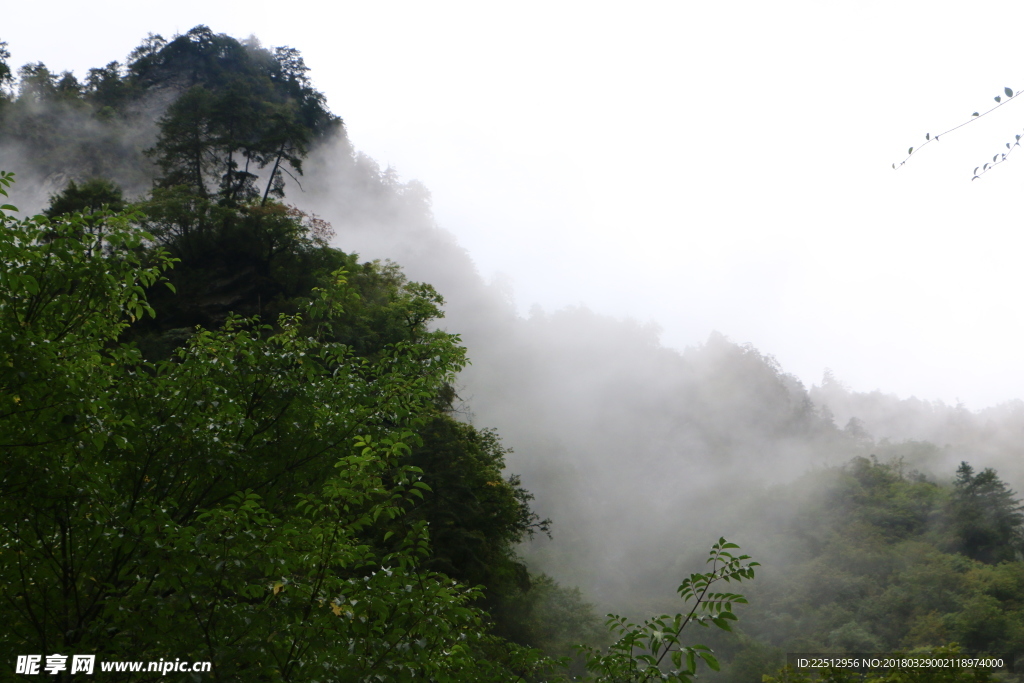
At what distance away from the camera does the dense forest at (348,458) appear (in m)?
3.24

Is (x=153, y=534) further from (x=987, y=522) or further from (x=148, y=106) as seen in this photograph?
(x=987, y=522)

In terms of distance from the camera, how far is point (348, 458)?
3.68m

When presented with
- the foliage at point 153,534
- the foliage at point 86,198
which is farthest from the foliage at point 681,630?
the foliage at point 86,198

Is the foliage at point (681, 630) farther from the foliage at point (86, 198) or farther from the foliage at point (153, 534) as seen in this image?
the foliage at point (86, 198)

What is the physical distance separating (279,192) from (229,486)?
2235 centimetres

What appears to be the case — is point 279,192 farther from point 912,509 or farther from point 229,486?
point 912,509

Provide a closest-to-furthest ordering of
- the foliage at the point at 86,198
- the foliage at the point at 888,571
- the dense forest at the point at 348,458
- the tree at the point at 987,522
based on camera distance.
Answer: the dense forest at the point at 348,458, the foliage at the point at 86,198, the foliage at the point at 888,571, the tree at the point at 987,522

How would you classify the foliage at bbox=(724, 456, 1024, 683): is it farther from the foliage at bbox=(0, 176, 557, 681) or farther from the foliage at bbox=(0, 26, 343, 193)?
the foliage at bbox=(0, 26, 343, 193)

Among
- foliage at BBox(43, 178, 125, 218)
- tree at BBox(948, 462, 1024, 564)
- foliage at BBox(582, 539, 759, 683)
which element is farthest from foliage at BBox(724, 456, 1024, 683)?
foliage at BBox(43, 178, 125, 218)

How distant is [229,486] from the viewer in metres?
4.50

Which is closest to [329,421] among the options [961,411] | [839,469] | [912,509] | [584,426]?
[912,509]

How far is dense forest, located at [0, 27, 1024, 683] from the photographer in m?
3.24

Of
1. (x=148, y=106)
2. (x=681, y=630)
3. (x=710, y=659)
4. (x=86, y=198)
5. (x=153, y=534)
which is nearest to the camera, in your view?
(x=710, y=659)

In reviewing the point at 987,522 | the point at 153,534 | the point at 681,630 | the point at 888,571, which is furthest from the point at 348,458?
the point at 987,522
